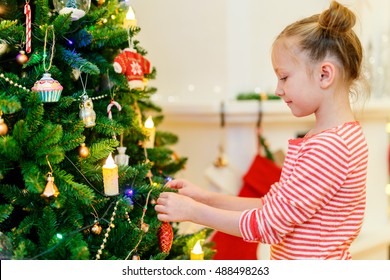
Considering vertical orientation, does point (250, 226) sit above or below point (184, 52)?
below

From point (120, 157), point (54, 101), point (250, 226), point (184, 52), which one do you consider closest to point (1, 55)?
point (54, 101)

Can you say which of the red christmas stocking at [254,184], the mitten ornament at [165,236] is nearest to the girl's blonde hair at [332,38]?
the mitten ornament at [165,236]

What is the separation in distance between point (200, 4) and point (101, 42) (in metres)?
0.97

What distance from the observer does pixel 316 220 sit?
109 cm

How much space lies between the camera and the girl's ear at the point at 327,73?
3.54ft

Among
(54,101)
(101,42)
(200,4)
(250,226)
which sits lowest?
(250,226)

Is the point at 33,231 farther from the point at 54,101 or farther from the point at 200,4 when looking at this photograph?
Result: the point at 200,4

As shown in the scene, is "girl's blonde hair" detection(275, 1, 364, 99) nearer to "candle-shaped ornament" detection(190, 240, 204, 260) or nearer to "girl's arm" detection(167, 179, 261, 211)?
"girl's arm" detection(167, 179, 261, 211)

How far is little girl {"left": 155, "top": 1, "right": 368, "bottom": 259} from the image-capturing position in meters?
1.05

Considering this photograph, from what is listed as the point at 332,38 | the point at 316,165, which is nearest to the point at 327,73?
the point at 332,38

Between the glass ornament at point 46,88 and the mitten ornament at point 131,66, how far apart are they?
202 millimetres

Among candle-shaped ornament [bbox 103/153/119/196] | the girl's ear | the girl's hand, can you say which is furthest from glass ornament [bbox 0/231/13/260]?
the girl's ear

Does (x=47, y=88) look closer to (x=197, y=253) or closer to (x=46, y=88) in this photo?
(x=46, y=88)

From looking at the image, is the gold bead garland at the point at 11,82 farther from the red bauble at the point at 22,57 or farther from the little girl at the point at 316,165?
the little girl at the point at 316,165
